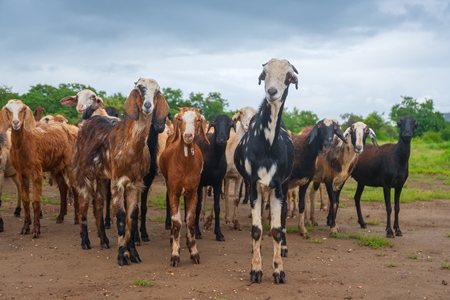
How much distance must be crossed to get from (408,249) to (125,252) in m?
4.95

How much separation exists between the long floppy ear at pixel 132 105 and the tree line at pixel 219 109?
1038 centimetres

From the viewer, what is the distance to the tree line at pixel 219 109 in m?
27.0

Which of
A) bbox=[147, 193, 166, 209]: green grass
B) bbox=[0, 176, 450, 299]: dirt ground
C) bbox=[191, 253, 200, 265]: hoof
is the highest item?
bbox=[147, 193, 166, 209]: green grass

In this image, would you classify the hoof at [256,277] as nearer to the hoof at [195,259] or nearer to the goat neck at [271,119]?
the hoof at [195,259]

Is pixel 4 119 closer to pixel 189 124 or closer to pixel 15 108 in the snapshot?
pixel 15 108

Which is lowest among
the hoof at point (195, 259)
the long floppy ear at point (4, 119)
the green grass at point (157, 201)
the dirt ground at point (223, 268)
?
the dirt ground at point (223, 268)

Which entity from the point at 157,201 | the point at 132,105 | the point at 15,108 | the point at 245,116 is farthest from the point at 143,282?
the point at 157,201

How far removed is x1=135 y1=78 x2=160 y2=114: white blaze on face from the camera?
8.23 m

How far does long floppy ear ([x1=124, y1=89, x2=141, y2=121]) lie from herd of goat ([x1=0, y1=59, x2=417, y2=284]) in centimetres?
1

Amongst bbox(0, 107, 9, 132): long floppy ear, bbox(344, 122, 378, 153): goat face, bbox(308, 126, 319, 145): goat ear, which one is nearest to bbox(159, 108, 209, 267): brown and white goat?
bbox(308, 126, 319, 145): goat ear

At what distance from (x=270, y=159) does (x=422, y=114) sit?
142 feet

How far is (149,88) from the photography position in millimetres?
8328

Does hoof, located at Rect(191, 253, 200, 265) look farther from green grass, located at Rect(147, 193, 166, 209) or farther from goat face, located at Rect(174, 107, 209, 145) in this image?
green grass, located at Rect(147, 193, 166, 209)

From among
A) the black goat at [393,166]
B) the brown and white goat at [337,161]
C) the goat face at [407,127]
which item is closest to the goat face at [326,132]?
the brown and white goat at [337,161]
